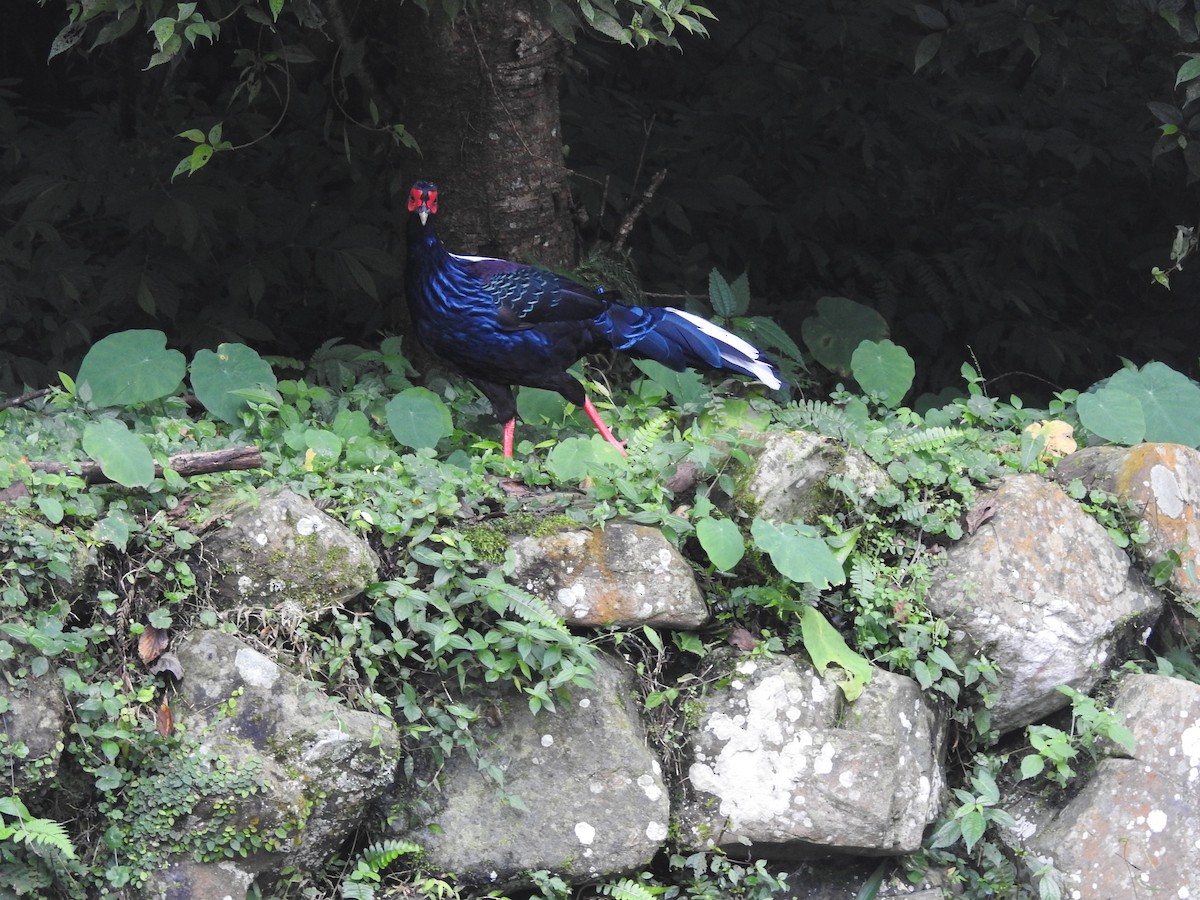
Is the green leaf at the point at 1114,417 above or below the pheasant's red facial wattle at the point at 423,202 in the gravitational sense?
below

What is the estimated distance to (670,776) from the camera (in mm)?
3311

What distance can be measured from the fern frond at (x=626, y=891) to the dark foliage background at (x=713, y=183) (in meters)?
2.39

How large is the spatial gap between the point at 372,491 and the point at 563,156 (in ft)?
6.71

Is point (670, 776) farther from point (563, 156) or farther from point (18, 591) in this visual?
point (563, 156)

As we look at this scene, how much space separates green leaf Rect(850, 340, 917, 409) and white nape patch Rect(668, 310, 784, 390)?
431mm

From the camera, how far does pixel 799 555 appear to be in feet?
10.5

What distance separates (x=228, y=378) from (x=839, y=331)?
7.75 ft

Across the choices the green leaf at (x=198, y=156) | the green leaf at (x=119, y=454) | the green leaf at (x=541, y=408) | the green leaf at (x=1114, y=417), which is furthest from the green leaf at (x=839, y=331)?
the green leaf at (x=119, y=454)

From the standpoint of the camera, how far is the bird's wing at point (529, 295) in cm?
381

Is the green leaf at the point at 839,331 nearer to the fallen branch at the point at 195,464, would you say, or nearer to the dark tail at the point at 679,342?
the dark tail at the point at 679,342

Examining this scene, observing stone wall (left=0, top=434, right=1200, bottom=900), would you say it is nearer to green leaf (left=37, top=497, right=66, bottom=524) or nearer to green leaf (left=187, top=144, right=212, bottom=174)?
green leaf (left=37, top=497, right=66, bottom=524)

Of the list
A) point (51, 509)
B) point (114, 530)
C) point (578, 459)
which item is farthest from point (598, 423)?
point (51, 509)

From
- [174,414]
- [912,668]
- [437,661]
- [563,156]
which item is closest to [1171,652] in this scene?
[912,668]

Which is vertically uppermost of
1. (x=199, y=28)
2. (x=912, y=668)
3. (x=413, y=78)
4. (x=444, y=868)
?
(x=199, y=28)
